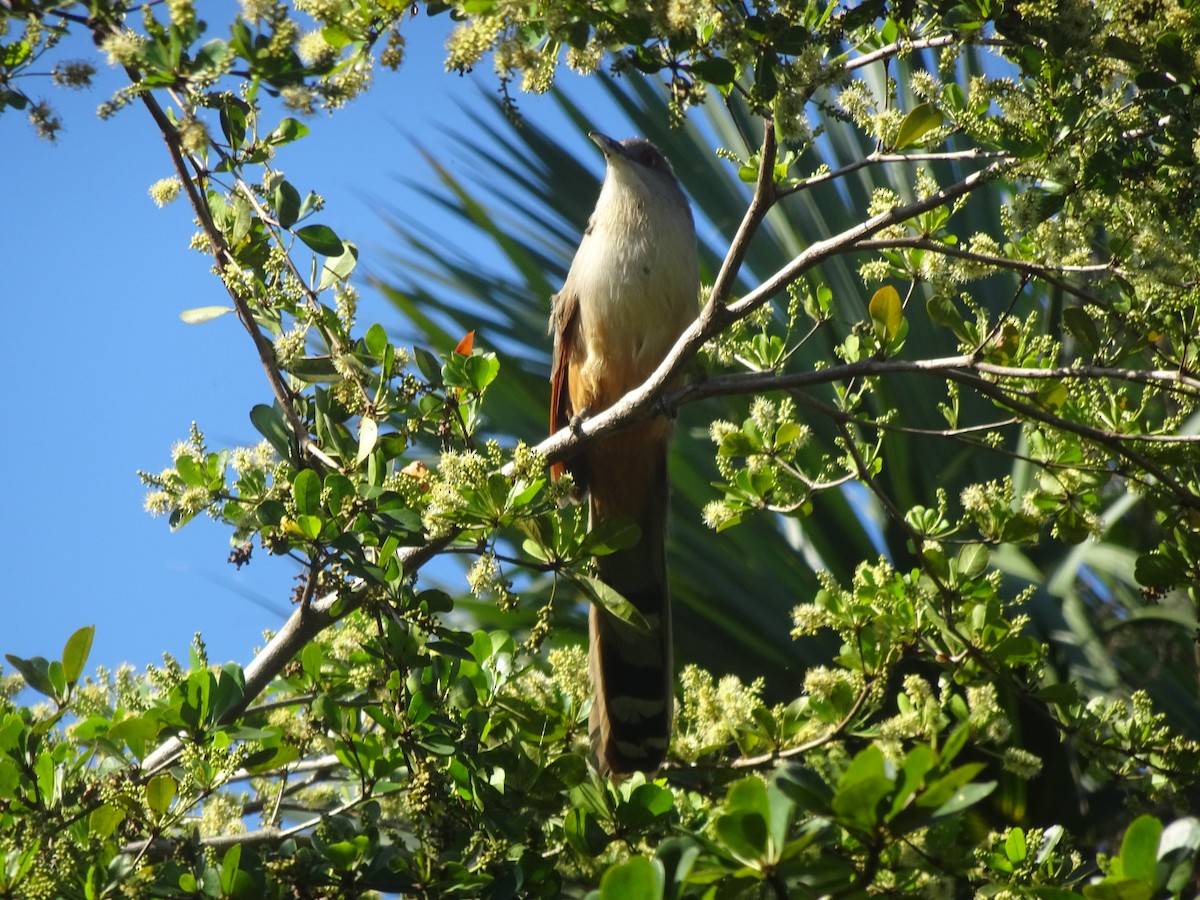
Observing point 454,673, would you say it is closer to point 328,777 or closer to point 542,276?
point 328,777

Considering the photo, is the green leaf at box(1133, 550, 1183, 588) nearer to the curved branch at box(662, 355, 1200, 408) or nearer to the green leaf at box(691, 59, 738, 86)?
the curved branch at box(662, 355, 1200, 408)

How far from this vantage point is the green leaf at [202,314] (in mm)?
2666

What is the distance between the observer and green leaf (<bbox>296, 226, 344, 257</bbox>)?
8.25 ft

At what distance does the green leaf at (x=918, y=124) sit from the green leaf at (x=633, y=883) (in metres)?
1.60

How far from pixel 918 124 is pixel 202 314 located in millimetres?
1668

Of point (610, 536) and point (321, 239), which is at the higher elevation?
point (321, 239)

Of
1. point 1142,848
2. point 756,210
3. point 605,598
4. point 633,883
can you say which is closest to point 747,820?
point 633,883

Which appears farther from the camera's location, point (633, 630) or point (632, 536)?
point (633, 630)

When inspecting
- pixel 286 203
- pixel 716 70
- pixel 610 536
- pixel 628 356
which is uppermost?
pixel 286 203

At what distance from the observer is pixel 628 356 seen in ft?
13.5

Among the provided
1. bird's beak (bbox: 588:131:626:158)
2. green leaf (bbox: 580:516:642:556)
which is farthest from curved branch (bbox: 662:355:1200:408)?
bird's beak (bbox: 588:131:626:158)

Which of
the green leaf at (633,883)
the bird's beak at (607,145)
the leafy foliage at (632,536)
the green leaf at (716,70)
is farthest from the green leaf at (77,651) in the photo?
the bird's beak at (607,145)

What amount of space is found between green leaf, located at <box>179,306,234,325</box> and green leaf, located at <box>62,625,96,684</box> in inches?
28.7

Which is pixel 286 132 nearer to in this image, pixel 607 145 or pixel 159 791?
pixel 159 791
